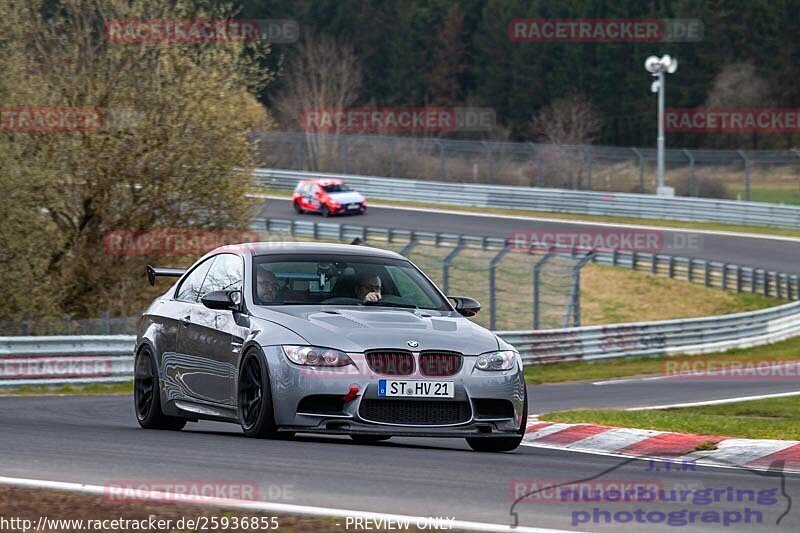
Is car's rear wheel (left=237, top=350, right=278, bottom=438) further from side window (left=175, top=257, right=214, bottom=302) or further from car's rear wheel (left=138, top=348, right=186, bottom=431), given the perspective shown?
car's rear wheel (left=138, top=348, right=186, bottom=431)

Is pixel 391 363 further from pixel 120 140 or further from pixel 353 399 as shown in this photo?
pixel 120 140

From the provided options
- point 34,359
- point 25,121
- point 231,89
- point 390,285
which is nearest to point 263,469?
point 390,285

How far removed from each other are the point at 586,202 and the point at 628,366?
2605 cm

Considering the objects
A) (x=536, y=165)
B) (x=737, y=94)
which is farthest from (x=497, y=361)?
(x=737, y=94)

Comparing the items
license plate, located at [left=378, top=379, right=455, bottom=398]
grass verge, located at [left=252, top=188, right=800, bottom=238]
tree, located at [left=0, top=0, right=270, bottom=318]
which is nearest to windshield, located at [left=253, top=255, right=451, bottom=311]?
license plate, located at [left=378, top=379, right=455, bottom=398]

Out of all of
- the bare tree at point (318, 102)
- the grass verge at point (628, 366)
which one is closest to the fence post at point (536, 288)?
the grass verge at point (628, 366)

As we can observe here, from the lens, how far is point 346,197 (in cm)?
5381

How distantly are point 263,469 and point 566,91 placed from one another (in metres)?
90.4

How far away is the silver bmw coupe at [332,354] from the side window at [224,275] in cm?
1

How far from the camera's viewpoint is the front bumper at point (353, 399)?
9.46 m

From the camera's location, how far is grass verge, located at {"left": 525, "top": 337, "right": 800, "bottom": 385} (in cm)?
2700

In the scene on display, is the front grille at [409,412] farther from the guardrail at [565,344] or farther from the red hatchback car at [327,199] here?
the red hatchback car at [327,199]

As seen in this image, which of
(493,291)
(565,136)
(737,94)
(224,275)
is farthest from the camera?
(737,94)

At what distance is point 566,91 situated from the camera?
317 feet
